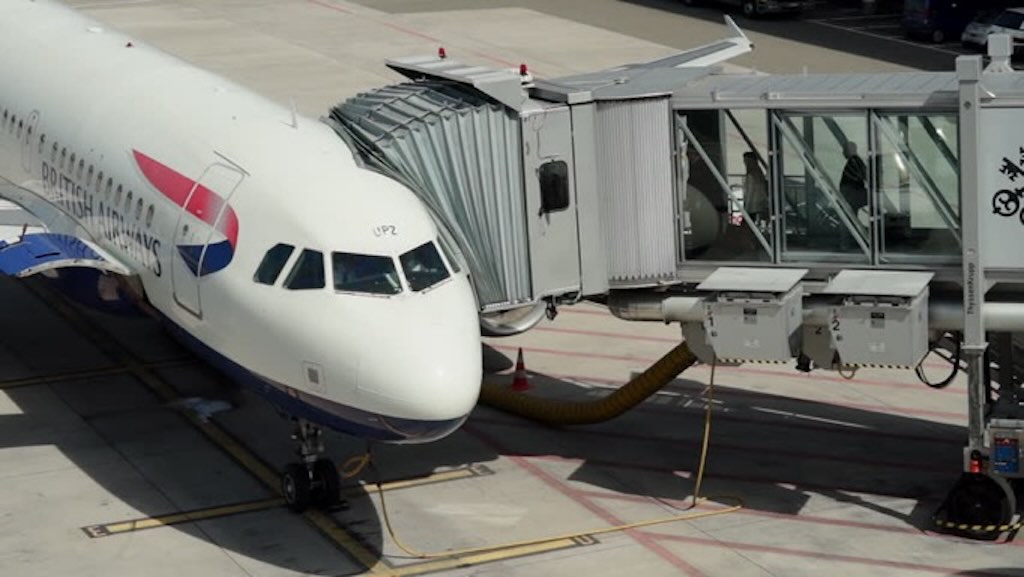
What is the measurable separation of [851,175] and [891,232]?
923 mm

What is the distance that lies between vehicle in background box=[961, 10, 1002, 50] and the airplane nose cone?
40.5m

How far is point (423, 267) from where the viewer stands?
2472 cm

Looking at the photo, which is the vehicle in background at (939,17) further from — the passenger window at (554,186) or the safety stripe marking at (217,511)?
the safety stripe marking at (217,511)

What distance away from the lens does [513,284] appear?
2677 centimetres

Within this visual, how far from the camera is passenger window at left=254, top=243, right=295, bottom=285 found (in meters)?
24.7

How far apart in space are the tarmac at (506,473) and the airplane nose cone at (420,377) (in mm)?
2359

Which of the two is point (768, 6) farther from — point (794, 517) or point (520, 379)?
point (794, 517)

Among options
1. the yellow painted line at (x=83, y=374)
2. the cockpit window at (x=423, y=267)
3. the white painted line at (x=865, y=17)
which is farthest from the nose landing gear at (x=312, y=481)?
the white painted line at (x=865, y=17)

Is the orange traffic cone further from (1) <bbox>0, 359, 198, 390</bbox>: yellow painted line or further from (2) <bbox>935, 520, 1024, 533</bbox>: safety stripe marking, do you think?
(2) <bbox>935, 520, 1024, 533</bbox>: safety stripe marking

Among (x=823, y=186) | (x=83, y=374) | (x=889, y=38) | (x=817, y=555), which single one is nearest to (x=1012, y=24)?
(x=889, y=38)

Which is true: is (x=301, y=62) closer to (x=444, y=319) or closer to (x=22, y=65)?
(x=22, y=65)

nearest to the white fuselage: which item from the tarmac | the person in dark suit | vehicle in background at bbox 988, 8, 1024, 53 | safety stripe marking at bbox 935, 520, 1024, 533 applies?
the tarmac

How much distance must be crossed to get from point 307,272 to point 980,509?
9.10 metres

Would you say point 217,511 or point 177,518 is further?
point 217,511
